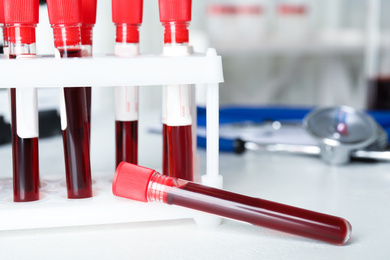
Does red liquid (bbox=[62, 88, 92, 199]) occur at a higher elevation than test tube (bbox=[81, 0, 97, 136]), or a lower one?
lower

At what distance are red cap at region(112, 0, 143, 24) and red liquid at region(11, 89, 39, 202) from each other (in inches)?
3.9

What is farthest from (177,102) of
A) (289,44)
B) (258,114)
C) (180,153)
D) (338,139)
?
(289,44)

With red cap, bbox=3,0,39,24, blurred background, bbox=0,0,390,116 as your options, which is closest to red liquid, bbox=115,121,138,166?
red cap, bbox=3,0,39,24

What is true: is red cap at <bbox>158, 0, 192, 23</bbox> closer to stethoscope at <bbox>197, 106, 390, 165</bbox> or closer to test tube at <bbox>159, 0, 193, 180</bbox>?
test tube at <bbox>159, 0, 193, 180</bbox>

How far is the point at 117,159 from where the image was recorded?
37cm

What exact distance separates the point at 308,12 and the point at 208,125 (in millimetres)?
1664

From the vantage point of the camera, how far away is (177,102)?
1.07 ft

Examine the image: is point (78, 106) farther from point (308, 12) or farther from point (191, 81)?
point (308, 12)

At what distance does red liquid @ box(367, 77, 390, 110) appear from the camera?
78cm

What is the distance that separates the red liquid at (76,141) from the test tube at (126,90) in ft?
0.14

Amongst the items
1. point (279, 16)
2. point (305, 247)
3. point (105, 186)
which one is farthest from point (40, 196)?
point (279, 16)

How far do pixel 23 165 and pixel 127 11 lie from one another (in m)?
0.13

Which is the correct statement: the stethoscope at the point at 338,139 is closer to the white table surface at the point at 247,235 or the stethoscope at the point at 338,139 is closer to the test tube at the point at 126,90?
the white table surface at the point at 247,235

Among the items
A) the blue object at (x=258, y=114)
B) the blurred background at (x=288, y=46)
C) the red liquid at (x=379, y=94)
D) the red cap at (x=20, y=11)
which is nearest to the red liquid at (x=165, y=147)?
the red cap at (x=20, y=11)
